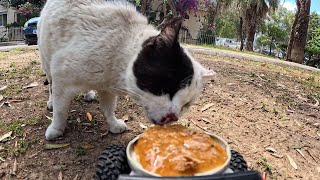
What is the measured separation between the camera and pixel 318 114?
186 inches

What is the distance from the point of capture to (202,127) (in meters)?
3.76

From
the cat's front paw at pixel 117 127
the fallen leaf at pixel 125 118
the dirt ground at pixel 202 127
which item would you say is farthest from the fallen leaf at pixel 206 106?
the cat's front paw at pixel 117 127

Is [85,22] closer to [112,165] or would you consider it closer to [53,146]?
[53,146]

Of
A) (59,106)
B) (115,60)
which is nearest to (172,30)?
(115,60)

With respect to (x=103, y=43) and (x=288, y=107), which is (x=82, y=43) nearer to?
(x=103, y=43)

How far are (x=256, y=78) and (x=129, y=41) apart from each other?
371 centimetres

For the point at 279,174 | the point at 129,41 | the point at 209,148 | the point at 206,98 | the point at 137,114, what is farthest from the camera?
the point at 206,98

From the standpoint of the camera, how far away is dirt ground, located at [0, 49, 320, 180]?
9.94 ft

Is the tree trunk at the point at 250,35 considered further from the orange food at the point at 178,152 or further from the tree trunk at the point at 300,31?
A: the orange food at the point at 178,152

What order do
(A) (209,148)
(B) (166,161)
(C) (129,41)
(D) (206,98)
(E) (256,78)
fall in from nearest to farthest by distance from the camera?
(B) (166,161) → (A) (209,148) → (C) (129,41) → (D) (206,98) → (E) (256,78)

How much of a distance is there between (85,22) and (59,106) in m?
0.74

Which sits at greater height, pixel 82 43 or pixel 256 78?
pixel 82 43

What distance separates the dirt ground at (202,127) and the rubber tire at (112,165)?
0.68 meters

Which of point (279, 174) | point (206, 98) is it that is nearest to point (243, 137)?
point (279, 174)
